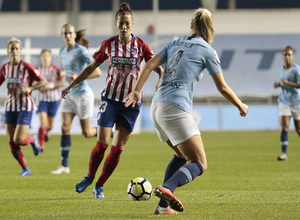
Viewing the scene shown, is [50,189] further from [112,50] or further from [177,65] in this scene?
[177,65]

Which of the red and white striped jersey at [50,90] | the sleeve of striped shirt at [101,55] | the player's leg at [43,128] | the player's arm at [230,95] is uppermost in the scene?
the sleeve of striped shirt at [101,55]

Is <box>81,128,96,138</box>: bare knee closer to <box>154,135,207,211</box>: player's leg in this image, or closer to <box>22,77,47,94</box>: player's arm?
<box>22,77,47,94</box>: player's arm

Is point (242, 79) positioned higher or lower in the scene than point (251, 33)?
lower

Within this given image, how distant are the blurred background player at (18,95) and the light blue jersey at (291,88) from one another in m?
5.18

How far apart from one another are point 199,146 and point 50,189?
117 inches

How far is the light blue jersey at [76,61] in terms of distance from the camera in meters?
9.52

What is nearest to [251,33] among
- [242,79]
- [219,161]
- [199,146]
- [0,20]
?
[242,79]

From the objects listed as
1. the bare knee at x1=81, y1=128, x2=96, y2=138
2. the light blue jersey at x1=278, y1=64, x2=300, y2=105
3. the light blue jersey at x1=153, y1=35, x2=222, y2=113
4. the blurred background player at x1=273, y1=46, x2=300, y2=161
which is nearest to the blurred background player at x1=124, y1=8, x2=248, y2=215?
the light blue jersey at x1=153, y1=35, x2=222, y2=113

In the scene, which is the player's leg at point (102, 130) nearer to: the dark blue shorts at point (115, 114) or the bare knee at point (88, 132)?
the dark blue shorts at point (115, 114)

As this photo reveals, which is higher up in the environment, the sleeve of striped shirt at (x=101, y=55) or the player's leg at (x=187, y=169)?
the sleeve of striped shirt at (x=101, y=55)

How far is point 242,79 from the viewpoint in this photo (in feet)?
103

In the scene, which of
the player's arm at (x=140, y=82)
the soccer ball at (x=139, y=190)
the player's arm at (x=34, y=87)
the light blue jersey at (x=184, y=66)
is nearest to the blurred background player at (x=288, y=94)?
the player's arm at (x=34, y=87)

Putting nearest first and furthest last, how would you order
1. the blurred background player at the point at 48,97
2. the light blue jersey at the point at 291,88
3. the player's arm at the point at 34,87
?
the player's arm at the point at 34,87
the light blue jersey at the point at 291,88
the blurred background player at the point at 48,97

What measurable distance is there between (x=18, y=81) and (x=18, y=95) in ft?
0.69
